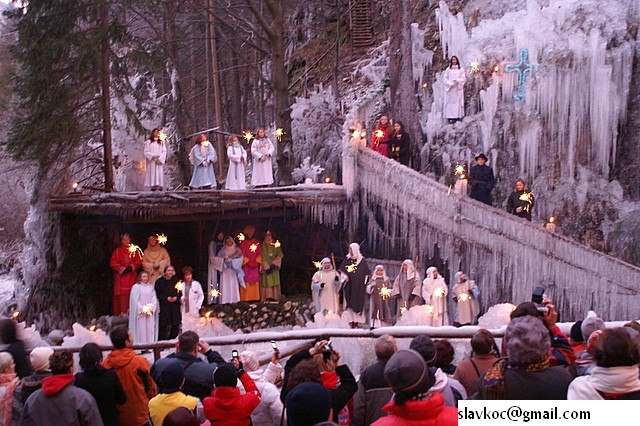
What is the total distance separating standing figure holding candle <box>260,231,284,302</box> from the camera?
1872 cm

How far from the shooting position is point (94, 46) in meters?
18.7

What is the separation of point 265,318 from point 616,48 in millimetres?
10456

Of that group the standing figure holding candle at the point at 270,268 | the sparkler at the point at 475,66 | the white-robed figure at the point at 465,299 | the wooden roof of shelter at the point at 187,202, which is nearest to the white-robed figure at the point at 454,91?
the sparkler at the point at 475,66

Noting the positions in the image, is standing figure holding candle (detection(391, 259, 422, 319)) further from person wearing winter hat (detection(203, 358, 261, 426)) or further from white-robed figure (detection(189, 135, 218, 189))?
person wearing winter hat (detection(203, 358, 261, 426))

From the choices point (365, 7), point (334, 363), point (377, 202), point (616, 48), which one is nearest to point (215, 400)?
point (334, 363)

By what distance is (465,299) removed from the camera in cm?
1498

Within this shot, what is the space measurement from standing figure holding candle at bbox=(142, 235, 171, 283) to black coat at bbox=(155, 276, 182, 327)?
3.77ft

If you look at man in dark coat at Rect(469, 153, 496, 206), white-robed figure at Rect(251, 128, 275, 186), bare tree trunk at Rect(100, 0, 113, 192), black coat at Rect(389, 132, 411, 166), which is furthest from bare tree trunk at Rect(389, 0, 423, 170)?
bare tree trunk at Rect(100, 0, 113, 192)

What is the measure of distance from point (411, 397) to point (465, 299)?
36.2 ft

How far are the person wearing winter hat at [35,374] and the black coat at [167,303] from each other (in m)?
9.60

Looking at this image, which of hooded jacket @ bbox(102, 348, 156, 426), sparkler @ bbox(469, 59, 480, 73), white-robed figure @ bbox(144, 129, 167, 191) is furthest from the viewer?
sparkler @ bbox(469, 59, 480, 73)

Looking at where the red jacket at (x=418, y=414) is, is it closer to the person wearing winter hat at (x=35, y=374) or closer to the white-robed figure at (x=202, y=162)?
the person wearing winter hat at (x=35, y=374)

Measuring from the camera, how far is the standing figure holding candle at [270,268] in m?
18.7

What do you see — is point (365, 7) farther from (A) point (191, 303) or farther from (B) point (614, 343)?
(B) point (614, 343)
